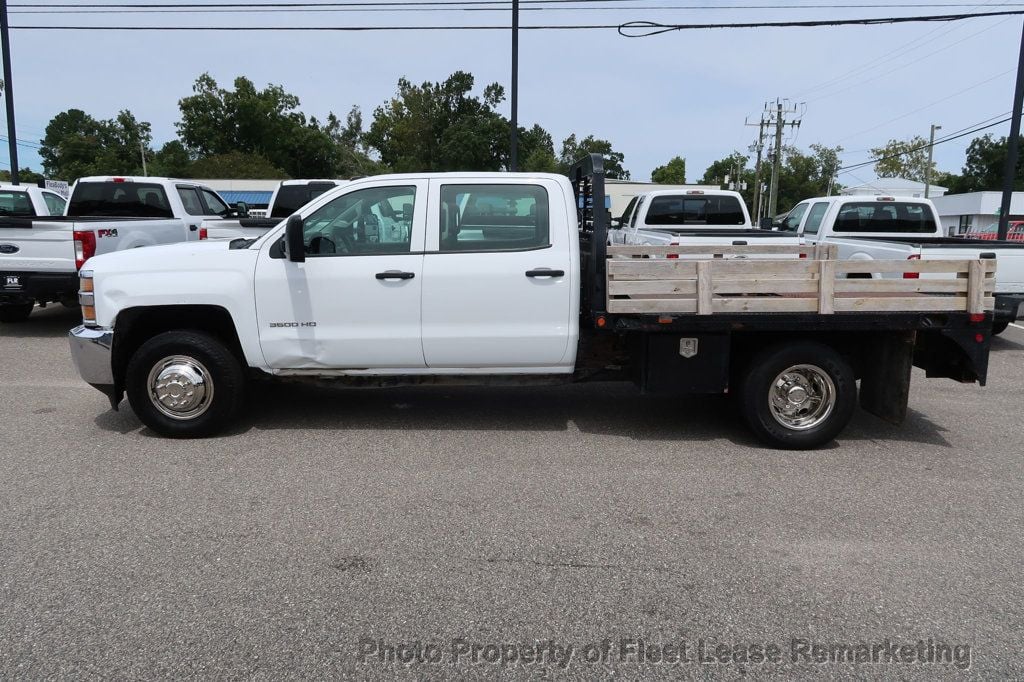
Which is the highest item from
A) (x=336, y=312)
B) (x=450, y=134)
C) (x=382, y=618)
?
(x=450, y=134)

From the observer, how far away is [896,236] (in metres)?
10.9

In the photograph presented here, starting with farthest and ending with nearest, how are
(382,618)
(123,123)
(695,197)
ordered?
(123,123)
(695,197)
(382,618)

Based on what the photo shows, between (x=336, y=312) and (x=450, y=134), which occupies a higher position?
(x=450, y=134)

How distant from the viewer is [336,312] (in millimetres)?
5863

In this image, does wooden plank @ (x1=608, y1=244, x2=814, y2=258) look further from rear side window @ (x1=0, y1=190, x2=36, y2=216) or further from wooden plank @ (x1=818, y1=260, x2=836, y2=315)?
rear side window @ (x1=0, y1=190, x2=36, y2=216)

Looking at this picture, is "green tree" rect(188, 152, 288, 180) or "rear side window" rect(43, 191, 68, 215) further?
"green tree" rect(188, 152, 288, 180)

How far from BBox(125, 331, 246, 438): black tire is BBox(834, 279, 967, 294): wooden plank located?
4422 millimetres

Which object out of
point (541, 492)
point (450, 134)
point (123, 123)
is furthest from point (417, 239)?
point (123, 123)

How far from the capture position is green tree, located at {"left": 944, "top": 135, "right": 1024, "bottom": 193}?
90.3 meters

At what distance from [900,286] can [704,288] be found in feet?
4.54

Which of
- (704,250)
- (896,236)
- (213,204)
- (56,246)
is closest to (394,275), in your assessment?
(704,250)

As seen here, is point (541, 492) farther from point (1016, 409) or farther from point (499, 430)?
point (1016, 409)

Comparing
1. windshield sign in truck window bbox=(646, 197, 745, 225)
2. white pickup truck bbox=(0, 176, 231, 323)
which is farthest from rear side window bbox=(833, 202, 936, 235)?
white pickup truck bbox=(0, 176, 231, 323)

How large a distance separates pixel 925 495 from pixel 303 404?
4.86m
